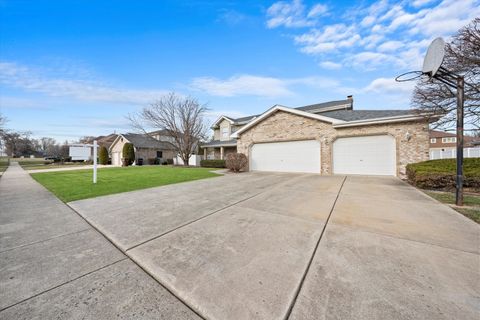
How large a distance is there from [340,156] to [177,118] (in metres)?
17.3

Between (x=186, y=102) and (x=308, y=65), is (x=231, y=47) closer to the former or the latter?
(x=308, y=65)

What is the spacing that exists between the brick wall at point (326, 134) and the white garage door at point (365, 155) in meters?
0.29

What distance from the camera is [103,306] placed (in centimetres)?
161

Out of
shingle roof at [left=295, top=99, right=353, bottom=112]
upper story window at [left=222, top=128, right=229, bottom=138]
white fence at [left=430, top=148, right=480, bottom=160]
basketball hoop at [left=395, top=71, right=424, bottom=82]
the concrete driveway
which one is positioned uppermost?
shingle roof at [left=295, top=99, right=353, bottom=112]

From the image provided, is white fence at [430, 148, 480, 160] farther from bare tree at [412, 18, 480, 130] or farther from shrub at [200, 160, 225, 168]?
shrub at [200, 160, 225, 168]

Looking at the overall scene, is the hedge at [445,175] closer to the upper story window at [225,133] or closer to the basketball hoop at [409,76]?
the basketball hoop at [409,76]

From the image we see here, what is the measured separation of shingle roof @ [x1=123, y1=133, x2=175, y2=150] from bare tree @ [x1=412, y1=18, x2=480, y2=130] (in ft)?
83.6

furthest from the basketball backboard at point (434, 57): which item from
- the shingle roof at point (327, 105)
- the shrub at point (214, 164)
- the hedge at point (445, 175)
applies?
the shrub at point (214, 164)

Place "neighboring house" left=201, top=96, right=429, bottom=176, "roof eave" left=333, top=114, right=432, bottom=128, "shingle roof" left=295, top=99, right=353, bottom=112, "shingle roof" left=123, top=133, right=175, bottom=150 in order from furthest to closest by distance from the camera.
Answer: "shingle roof" left=123, top=133, right=175, bottom=150 < "shingle roof" left=295, top=99, right=353, bottom=112 < "neighboring house" left=201, top=96, right=429, bottom=176 < "roof eave" left=333, top=114, right=432, bottom=128

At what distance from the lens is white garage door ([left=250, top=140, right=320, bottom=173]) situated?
11892 mm

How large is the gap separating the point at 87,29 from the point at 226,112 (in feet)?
49.6

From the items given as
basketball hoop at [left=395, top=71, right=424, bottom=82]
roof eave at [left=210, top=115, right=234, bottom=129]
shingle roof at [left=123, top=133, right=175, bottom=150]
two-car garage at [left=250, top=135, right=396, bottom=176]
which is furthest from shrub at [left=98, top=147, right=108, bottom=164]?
basketball hoop at [left=395, top=71, right=424, bottom=82]

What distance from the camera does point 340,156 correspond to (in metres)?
11.0

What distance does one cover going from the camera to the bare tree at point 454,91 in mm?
6602
